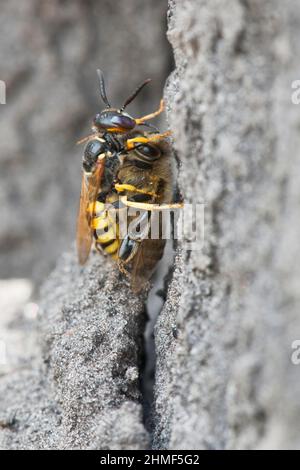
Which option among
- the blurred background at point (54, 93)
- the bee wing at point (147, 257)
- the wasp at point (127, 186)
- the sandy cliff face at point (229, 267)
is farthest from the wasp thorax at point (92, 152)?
the blurred background at point (54, 93)

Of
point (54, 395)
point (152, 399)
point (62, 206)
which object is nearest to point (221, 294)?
point (152, 399)

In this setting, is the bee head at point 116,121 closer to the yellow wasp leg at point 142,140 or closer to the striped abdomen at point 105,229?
the yellow wasp leg at point 142,140

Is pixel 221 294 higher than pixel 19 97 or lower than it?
lower

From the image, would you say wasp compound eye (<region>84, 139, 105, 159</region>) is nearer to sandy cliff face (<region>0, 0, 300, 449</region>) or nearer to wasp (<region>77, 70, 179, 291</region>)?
wasp (<region>77, 70, 179, 291</region>)

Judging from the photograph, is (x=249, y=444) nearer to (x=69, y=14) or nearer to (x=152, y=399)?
(x=152, y=399)

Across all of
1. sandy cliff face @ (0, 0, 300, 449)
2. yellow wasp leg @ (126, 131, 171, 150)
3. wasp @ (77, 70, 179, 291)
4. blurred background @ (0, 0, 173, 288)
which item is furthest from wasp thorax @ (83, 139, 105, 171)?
blurred background @ (0, 0, 173, 288)

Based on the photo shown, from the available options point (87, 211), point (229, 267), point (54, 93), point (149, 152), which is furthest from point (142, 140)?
point (54, 93)
